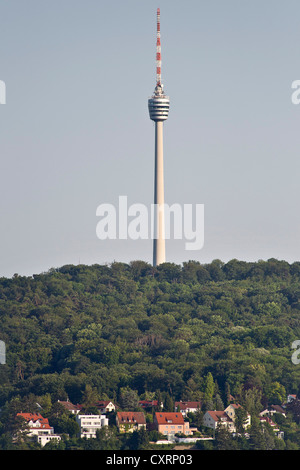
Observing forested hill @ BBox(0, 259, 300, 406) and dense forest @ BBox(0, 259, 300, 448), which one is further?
forested hill @ BBox(0, 259, 300, 406)

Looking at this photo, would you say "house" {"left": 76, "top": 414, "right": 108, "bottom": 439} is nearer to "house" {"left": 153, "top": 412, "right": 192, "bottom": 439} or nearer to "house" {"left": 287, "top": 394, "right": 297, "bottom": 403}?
"house" {"left": 153, "top": 412, "right": 192, "bottom": 439}

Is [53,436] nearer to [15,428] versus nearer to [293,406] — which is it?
[15,428]

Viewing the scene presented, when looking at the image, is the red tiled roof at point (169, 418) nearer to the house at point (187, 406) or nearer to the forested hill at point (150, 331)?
the house at point (187, 406)

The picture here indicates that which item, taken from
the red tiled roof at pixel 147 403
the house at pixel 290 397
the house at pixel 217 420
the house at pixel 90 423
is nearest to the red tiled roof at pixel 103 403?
the red tiled roof at pixel 147 403

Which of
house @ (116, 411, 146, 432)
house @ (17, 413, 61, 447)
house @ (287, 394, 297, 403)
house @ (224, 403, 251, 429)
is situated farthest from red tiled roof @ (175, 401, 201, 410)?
house @ (17, 413, 61, 447)

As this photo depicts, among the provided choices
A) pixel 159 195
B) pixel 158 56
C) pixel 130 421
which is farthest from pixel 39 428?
pixel 158 56

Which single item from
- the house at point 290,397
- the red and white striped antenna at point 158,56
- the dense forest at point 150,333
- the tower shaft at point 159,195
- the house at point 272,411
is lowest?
the house at point 272,411

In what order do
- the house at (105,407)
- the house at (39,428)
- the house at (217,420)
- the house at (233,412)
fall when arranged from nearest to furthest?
the house at (39,428) < the house at (217,420) < the house at (233,412) < the house at (105,407)
